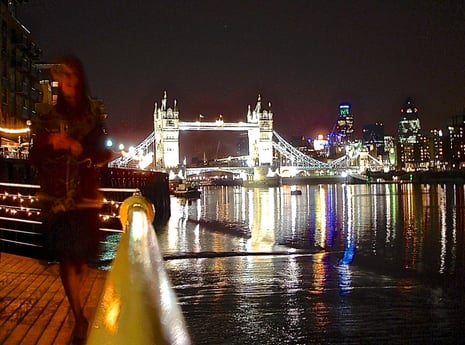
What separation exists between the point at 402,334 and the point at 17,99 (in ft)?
136

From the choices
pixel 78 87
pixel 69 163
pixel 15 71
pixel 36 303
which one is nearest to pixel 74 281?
pixel 69 163

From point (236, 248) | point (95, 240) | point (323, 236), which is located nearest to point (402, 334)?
point (95, 240)

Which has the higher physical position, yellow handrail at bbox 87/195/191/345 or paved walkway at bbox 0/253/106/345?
yellow handrail at bbox 87/195/191/345

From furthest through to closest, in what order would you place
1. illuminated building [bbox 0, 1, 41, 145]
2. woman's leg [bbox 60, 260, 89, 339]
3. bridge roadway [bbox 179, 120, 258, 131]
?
bridge roadway [bbox 179, 120, 258, 131]
illuminated building [bbox 0, 1, 41, 145]
woman's leg [bbox 60, 260, 89, 339]

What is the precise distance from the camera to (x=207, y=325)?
674 centimetres

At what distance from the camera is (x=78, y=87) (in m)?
4.30

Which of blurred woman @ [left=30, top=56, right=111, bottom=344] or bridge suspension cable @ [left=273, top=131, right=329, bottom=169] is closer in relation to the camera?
blurred woman @ [left=30, top=56, right=111, bottom=344]

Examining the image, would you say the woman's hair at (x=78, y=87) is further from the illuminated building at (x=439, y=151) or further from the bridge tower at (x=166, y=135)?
the illuminated building at (x=439, y=151)

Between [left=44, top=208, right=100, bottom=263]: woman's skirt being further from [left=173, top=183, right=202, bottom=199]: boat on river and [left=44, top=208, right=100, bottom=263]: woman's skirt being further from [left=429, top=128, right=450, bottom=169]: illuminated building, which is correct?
[left=429, top=128, right=450, bottom=169]: illuminated building

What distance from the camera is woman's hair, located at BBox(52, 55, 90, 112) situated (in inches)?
166

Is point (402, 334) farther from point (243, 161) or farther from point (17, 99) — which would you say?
point (243, 161)

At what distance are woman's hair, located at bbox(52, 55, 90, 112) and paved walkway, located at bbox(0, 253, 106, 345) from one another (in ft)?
6.08

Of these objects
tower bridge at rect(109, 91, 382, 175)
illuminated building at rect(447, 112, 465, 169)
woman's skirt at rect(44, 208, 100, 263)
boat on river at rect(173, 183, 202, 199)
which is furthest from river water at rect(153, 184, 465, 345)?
illuminated building at rect(447, 112, 465, 169)

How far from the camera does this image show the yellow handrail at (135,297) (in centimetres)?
256
